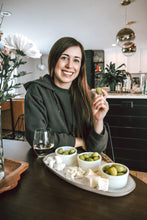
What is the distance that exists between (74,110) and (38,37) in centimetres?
479

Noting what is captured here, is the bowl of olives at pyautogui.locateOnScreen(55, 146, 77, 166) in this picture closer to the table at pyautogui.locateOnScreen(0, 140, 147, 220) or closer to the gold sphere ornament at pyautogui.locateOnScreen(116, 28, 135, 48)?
the table at pyautogui.locateOnScreen(0, 140, 147, 220)

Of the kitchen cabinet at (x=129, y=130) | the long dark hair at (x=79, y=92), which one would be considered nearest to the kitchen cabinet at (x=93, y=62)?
the kitchen cabinet at (x=129, y=130)

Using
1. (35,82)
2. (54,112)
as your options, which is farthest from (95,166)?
(35,82)

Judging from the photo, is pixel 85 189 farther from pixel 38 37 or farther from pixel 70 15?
pixel 38 37

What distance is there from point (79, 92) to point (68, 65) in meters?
0.23

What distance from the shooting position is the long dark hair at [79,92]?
1156 mm

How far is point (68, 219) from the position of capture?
0.43 meters

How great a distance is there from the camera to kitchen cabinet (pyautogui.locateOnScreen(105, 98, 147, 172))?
227 cm

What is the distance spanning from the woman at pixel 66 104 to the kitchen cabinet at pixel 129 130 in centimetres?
118

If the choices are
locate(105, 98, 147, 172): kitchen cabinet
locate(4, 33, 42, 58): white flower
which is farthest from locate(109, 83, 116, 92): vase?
locate(4, 33, 42, 58): white flower

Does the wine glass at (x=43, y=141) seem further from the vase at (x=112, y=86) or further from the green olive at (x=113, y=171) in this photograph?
the vase at (x=112, y=86)

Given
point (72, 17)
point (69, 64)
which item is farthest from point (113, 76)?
point (72, 17)

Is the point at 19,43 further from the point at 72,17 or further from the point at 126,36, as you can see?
the point at 72,17

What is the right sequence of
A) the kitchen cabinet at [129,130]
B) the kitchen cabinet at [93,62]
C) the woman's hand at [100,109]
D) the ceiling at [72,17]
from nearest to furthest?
→ 1. the woman's hand at [100,109]
2. the kitchen cabinet at [129,130]
3. the ceiling at [72,17]
4. the kitchen cabinet at [93,62]
